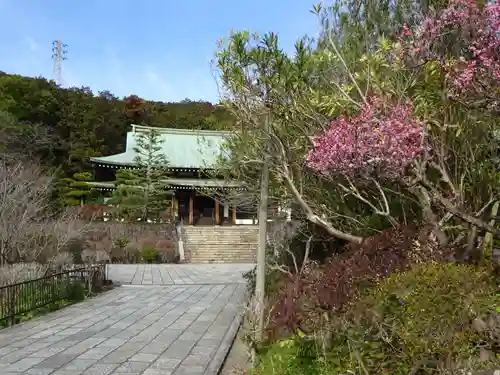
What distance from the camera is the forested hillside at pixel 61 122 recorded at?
119ft

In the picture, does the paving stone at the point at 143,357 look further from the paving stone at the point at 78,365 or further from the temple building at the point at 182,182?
the temple building at the point at 182,182

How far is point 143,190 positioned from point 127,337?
2252cm

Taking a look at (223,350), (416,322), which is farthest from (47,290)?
(416,322)

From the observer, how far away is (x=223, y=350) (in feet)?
21.5

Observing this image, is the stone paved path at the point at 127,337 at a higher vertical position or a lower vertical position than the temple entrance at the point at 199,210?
lower

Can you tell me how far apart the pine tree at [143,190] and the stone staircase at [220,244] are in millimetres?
2482

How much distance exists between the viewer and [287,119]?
249 inches

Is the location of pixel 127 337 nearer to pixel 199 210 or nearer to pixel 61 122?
pixel 199 210

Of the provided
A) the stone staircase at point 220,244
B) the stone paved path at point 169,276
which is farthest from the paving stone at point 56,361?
the stone staircase at point 220,244

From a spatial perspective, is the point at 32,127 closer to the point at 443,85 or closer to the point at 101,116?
the point at 101,116

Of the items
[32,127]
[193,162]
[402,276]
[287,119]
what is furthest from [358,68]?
[32,127]

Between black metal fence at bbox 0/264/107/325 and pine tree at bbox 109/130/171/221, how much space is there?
15.4m

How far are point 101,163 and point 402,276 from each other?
31.5 m

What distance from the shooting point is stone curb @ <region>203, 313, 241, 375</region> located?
5718mm
